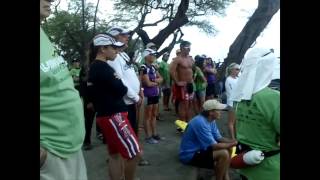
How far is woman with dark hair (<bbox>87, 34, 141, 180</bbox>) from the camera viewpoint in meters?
4.13

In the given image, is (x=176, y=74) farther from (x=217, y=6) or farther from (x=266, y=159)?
(x=217, y=6)

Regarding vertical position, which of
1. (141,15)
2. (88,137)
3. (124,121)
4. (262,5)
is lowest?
(88,137)

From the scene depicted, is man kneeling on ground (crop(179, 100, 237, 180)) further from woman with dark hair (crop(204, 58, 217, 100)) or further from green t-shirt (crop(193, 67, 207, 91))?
woman with dark hair (crop(204, 58, 217, 100))

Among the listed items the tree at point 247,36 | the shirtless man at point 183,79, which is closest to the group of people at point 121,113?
the shirtless man at point 183,79

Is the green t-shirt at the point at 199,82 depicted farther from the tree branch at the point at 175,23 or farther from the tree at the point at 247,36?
the tree branch at the point at 175,23

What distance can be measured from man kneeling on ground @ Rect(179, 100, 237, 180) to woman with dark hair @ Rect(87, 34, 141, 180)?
132 cm

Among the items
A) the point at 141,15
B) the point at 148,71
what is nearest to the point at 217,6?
the point at 141,15

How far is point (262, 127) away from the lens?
9.63ft

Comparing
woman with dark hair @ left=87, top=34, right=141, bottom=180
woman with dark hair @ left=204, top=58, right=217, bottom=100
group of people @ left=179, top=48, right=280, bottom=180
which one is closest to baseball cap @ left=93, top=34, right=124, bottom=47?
woman with dark hair @ left=87, top=34, right=141, bottom=180

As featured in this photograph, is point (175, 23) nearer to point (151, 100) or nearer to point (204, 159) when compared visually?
point (151, 100)

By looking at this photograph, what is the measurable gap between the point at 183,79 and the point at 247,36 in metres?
5.48

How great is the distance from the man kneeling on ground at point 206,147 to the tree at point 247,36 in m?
7.88
